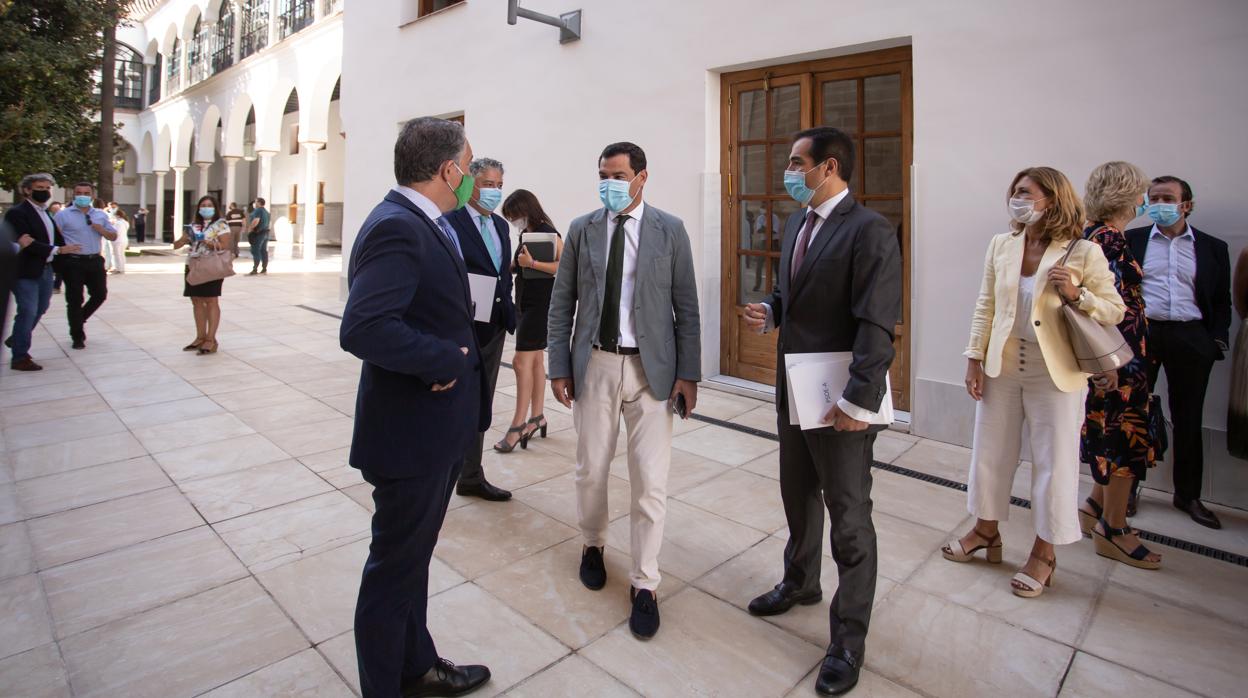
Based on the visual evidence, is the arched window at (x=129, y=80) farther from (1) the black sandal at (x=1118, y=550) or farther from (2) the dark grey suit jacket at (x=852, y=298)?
(1) the black sandal at (x=1118, y=550)

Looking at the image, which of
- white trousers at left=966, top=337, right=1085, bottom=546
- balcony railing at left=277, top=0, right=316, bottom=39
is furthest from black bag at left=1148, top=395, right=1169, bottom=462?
balcony railing at left=277, top=0, right=316, bottom=39

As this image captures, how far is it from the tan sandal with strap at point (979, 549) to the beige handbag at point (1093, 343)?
85cm

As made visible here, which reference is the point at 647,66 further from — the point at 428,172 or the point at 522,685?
the point at 522,685

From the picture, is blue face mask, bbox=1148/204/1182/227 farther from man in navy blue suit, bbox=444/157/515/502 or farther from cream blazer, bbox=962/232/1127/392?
man in navy blue suit, bbox=444/157/515/502

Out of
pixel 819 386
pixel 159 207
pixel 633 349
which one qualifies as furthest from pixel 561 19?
pixel 159 207

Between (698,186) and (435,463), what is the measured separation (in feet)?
15.3

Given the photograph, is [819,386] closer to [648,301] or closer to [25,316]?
[648,301]

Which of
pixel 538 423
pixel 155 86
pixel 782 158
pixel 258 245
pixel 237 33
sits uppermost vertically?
pixel 155 86

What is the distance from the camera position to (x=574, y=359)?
2842 millimetres

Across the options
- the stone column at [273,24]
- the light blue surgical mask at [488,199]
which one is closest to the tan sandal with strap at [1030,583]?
the light blue surgical mask at [488,199]

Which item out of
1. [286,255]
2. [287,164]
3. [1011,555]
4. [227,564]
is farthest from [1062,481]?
[287,164]

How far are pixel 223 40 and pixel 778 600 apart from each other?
90.9ft

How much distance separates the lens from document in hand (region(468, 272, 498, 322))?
3.17m

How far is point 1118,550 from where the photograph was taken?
127 inches
